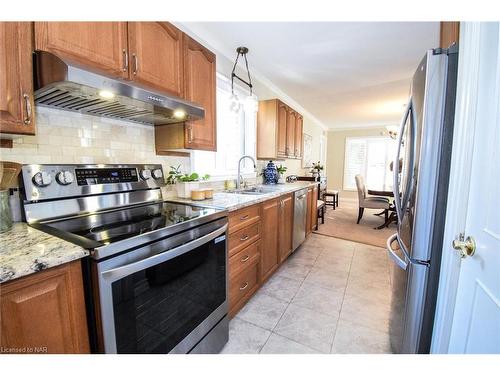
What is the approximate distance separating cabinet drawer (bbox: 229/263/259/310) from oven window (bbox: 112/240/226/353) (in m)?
0.28

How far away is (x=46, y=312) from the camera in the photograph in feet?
2.29

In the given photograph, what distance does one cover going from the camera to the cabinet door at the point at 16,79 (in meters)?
0.82

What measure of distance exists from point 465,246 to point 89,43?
1845 millimetres

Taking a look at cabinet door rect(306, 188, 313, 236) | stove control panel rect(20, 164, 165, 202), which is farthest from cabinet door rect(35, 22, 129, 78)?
cabinet door rect(306, 188, 313, 236)

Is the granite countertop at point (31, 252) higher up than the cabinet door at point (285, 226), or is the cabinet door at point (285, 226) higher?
the granite countertop at point (31, 252)

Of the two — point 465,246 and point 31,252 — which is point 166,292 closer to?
point 31,252

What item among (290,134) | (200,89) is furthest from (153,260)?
(290,134)

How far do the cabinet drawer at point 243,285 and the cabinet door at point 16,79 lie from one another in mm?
1426

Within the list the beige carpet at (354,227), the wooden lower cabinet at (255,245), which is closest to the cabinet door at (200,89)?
the wooden lower cabinet at (255,245)

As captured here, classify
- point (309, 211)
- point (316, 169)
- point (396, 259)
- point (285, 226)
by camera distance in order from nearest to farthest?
point (396, 259)
point (285, 226)
point (309, 211)
point (316, 169)

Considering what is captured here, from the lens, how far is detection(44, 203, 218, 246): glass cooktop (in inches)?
37.5

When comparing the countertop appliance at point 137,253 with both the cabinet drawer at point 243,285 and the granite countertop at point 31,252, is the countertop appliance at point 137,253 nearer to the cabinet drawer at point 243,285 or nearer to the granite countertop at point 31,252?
the granite countertop at point 31,252
